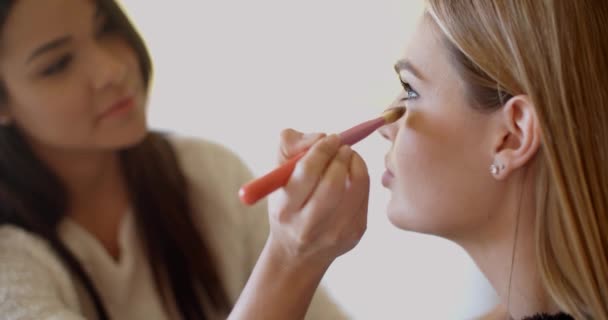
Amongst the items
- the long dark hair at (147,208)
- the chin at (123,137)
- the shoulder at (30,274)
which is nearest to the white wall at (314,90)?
the long dark hair at (147,208)

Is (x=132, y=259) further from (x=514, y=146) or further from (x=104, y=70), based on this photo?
(x=514, y=146)

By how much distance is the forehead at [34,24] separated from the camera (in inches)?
29.8

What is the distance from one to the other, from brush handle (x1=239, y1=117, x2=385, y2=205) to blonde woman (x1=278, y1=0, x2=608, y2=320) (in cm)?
2

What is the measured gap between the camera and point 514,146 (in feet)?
1.90

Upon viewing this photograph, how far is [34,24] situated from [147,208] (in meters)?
0.31

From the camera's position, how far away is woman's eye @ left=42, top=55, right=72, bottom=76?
80 cm

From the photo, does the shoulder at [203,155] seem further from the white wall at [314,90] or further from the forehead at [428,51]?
the forehead at [428,51]

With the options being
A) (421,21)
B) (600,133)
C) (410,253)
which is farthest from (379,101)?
(600,133)

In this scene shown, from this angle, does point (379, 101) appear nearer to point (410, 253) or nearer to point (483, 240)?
point (410, 253)

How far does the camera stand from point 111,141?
0.85 m

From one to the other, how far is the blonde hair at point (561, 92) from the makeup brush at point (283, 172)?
0.27ft

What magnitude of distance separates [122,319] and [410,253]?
17.1 inches

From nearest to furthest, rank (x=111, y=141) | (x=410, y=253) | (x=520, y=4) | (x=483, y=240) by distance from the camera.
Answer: (x=520, y=4)
(x=483, y=240)
(x=111, y=141)
(x=410, y=253)

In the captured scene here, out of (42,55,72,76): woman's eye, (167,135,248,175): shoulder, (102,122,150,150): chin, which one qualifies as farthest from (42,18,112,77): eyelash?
(167,135,248,175): shoulder
